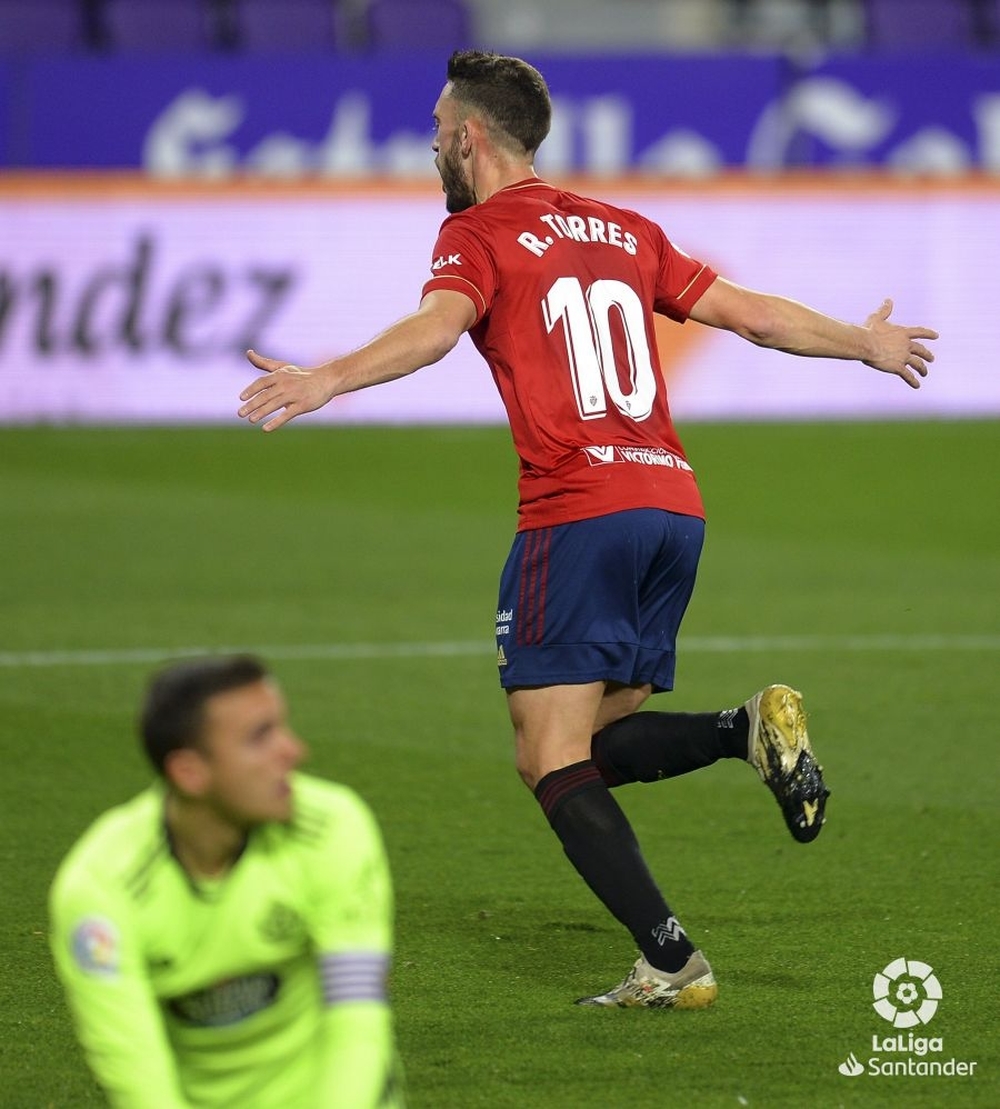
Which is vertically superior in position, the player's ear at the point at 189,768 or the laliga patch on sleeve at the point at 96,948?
the player's ear at the point at 189,768

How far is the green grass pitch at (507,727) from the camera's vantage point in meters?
4.58

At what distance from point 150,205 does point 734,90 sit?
6.10m

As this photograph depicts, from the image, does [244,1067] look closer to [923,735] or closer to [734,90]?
[923,735]

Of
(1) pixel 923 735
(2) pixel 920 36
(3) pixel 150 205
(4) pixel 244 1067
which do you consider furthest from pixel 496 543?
(2) pixel 920 36

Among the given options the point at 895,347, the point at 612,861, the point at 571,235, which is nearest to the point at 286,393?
the point at 571,235

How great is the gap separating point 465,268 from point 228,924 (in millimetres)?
2138

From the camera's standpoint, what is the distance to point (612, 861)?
472 centimetres

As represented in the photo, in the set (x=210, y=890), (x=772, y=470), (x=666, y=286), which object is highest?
(x=666, y=286)

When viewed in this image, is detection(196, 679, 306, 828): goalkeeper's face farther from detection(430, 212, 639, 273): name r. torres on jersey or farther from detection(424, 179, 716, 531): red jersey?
detection(430, 212, 639, 273): name r. torres on jersey

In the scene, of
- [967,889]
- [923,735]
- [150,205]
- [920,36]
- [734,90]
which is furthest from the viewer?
[920,36]

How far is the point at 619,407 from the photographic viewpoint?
5.02 m

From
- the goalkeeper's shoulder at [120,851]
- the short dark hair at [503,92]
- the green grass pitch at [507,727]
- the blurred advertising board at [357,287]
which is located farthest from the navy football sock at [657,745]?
the blurred advertising board at [357,287]

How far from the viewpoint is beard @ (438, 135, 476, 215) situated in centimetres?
513

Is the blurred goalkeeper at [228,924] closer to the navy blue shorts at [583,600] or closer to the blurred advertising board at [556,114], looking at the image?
the navy blue shorts at [583,600]
